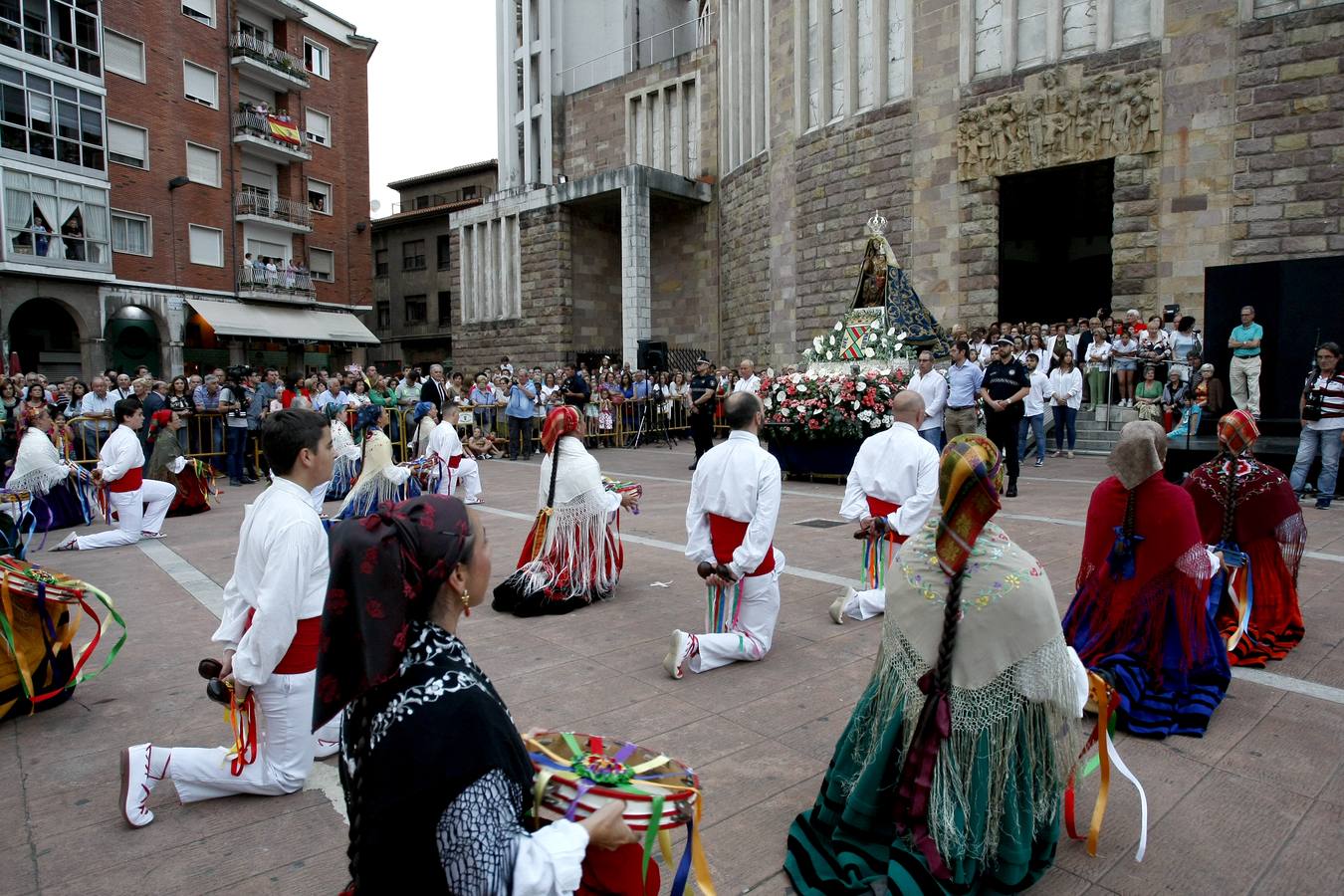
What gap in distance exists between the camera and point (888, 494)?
5.84m

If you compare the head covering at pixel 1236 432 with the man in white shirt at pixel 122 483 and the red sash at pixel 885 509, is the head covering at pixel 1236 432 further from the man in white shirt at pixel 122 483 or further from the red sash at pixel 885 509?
the man in white shirt at pixel 122 483

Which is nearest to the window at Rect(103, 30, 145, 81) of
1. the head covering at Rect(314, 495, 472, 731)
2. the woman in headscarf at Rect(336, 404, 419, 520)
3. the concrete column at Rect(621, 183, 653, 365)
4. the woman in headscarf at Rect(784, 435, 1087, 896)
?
the concrete column at Rect(621, 183, 653, 365)

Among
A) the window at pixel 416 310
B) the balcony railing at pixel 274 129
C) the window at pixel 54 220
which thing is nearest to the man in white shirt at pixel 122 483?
the window at pixel 54 220

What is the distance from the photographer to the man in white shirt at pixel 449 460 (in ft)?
33.6

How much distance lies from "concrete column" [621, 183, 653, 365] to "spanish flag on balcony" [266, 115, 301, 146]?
15.2m

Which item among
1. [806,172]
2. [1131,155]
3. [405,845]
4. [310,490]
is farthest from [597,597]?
[806,172]

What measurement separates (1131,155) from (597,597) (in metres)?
16.1

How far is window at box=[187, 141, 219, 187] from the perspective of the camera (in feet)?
96.1

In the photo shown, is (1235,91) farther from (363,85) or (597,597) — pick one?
(363,85)

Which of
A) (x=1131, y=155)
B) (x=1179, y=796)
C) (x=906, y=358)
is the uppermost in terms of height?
(x=1131, y=155)

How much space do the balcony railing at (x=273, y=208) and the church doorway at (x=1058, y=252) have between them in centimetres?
2658

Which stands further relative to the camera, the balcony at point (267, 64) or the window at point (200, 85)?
the balcony at point (267, 64)

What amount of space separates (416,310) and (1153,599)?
4419 cm

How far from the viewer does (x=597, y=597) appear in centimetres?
629
